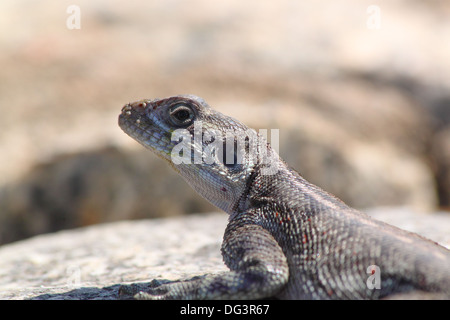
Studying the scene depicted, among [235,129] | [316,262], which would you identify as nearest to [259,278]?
[316,262]

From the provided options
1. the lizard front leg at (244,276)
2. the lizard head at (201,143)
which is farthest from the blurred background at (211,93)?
the lizard front leg at (244,276)

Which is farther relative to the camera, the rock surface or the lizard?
the rock surface

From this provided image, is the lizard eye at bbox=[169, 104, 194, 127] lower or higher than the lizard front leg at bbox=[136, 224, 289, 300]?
higher

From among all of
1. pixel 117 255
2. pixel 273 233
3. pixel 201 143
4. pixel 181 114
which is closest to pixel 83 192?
pixel 117 255

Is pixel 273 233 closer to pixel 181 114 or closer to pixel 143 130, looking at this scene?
pixel 181 114

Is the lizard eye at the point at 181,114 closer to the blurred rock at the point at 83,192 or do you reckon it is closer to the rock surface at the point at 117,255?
the rock surface at the point at 117,255

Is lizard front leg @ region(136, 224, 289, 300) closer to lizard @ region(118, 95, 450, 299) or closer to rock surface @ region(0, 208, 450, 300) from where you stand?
lizard @ region(118, 95, 450, 299)

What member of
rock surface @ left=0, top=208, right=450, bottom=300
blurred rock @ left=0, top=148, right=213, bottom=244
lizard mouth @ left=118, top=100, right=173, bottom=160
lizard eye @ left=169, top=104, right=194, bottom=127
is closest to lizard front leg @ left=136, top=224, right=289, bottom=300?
rock surface @ left=0, top=208, right=450, bottom=300
